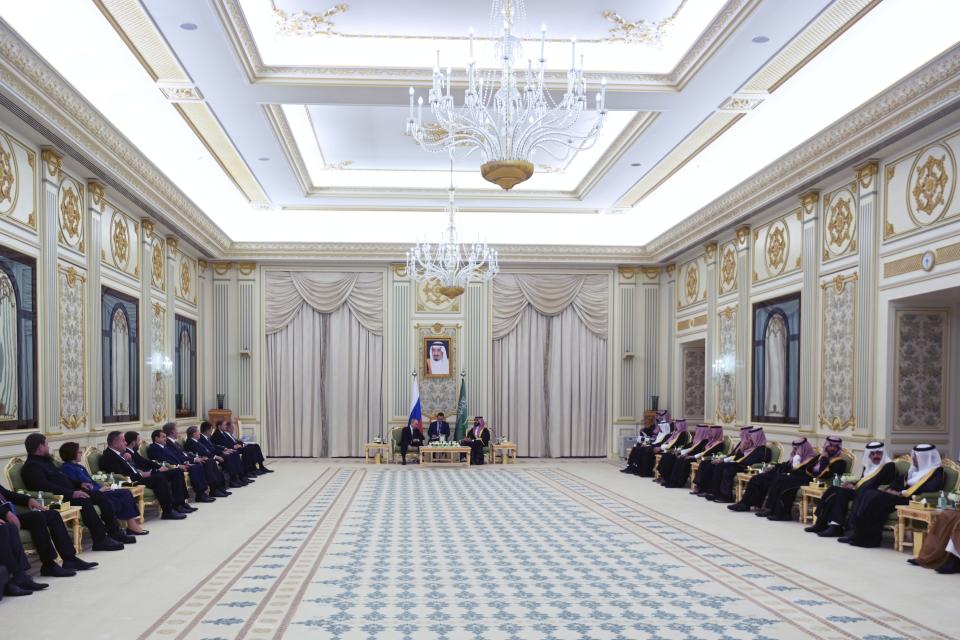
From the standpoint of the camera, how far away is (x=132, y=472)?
8.40 metres

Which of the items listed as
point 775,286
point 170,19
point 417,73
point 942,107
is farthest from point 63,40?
point 775,286

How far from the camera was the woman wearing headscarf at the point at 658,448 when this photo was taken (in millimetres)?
13120

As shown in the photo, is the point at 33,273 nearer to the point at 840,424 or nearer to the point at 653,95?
the point at 653,95

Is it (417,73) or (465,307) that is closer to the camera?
(417,73)

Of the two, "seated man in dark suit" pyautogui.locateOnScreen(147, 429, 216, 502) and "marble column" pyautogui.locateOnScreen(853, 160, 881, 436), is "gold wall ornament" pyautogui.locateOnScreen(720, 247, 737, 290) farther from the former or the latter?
"seated man in dark suit" pyautogui.locateOnScreen(147, 429, 216, 502)

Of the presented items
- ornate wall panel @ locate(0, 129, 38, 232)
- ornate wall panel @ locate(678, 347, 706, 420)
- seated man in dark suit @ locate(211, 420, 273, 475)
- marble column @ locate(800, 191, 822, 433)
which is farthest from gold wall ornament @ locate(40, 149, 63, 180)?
ornate wall panel @ locate(678, 347, 706, 420)

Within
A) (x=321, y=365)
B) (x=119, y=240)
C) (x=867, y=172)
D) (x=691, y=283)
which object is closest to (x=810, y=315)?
(x=867, y=172)

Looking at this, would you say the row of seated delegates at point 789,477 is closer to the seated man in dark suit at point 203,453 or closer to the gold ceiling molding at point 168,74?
the seated man in dark suit at point 203,453

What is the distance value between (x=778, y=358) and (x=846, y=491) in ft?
10.7

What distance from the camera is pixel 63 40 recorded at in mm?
7695

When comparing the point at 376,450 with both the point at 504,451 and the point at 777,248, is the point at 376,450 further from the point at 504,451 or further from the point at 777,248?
the point at 777,248

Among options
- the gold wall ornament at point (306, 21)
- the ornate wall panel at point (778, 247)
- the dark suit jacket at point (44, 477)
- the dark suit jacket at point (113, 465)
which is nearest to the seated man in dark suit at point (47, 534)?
the dark suit jacket at point (44, 477)

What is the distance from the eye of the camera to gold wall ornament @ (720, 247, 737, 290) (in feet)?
40.8

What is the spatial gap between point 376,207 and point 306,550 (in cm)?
902
